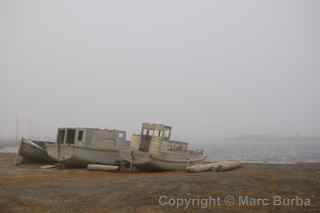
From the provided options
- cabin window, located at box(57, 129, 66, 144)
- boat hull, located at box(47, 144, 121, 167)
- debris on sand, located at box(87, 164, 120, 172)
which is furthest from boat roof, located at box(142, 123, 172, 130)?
cabin window, located at box(57, 129, 66, 144)

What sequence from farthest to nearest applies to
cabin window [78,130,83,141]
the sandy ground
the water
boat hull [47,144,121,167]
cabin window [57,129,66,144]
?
the water < cabin window [57,129,66,144] < cabin window [78,130,83,141] < boat hull [47,144,121,167] < the sandy ground

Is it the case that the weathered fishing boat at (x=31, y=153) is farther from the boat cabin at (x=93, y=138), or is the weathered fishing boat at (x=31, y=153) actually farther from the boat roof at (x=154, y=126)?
the boat roof at (x=154, y=126)

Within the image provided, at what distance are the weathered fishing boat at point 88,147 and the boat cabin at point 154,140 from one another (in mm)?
1780

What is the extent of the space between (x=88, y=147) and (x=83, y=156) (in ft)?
2.40

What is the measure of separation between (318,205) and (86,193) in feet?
24.7

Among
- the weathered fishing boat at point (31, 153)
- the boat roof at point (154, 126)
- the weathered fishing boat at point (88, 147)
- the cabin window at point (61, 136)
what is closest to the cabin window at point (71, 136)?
the weathered fishing boat at point (88, 147)

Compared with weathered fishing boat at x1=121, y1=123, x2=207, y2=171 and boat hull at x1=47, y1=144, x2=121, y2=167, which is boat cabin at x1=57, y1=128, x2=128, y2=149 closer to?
boat hull at x1=47, y1=144, x2=121, y2=167

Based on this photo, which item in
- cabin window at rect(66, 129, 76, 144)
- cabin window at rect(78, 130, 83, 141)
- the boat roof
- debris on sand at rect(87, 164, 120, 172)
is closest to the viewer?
debris on sand at rect(87, 164, 120, 172)

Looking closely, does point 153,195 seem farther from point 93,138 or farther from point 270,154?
point 270,154

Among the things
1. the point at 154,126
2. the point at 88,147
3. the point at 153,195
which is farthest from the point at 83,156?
the point at 153,195

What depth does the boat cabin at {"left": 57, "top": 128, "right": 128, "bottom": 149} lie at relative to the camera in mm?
20828

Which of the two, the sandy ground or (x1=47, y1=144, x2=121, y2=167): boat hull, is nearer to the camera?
the sandy ground

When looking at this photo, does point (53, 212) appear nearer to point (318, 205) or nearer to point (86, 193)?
point (86, 193)

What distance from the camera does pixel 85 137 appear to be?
68.2 ft
